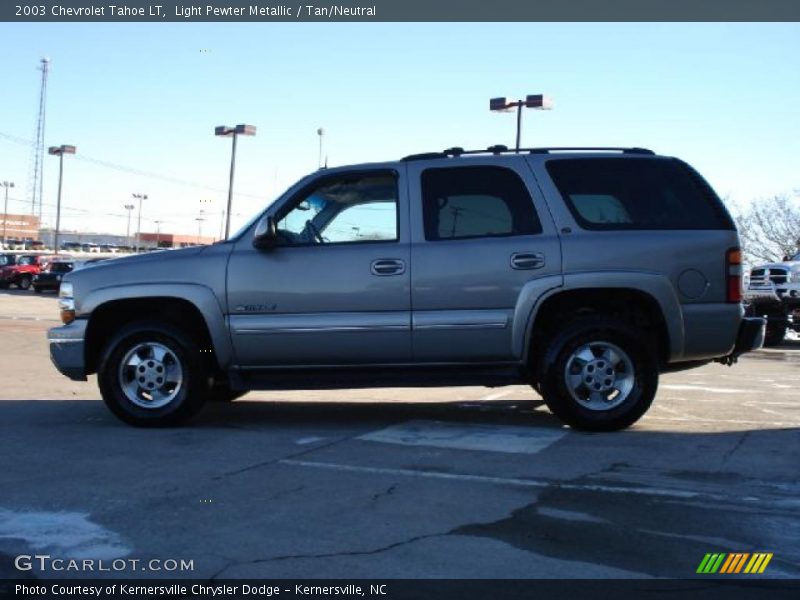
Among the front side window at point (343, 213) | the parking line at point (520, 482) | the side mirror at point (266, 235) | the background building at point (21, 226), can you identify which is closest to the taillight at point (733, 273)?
the parking line at point (520, 482)

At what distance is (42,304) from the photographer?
103 ft

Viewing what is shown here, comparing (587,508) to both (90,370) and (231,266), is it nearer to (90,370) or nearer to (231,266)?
(231,266)

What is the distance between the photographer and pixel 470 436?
6.73 metres

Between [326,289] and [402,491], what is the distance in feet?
7.02

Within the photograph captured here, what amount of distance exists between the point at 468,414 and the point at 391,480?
2.65 m

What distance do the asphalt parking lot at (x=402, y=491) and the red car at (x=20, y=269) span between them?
4099 centimetres

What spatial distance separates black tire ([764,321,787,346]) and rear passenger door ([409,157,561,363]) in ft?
45.5

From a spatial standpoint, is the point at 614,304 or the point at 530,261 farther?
the point at 614,304

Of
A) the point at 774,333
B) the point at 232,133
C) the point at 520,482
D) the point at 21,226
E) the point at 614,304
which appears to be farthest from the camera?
the point at 21,226

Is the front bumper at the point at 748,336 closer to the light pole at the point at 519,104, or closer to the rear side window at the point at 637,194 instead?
the rear side window at the point at 637,194

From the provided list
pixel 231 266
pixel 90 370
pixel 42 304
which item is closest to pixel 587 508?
pixel 231 266

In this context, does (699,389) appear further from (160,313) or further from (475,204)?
(160,313)

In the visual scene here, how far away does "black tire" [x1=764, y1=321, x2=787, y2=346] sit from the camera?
1902cm
